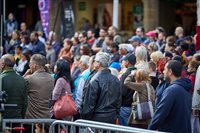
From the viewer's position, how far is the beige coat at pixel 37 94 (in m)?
13.8

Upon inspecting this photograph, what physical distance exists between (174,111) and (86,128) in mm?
1295

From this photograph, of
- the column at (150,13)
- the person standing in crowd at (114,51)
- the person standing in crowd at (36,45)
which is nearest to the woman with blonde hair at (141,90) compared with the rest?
the person standing in crowd at (114,51)

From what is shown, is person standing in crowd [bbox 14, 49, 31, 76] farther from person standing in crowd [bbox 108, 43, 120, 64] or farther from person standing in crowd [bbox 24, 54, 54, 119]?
person standing in crowd [bbox 24, 54, 54, 119]

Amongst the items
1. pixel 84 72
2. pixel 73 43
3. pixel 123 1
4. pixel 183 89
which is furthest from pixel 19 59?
pixel 123 1

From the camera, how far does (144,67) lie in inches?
573

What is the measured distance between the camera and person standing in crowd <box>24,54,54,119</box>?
45.2 feet

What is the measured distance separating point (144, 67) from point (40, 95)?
6.68 ft

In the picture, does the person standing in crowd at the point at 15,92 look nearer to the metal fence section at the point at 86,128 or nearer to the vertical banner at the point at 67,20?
the metal fence section at the point at 86,128

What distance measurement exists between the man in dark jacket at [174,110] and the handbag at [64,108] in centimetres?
275

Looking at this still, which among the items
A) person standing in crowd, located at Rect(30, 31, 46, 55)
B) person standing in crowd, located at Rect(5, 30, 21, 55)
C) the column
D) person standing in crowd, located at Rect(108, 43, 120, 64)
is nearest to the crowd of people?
person standing in crowd, located at Rect(108, 43, 120, 64)

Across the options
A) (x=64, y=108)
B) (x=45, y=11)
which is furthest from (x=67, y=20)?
(x=64, y=108)

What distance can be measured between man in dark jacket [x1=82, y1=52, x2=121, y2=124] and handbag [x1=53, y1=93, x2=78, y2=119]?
0.59 m

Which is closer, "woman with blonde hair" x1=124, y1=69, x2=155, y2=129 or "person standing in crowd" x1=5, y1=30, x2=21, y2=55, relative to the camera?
"woman with blonde hair" x1=124, y1=69, x2=155, y2=129

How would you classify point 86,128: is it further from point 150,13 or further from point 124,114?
point 150,13
